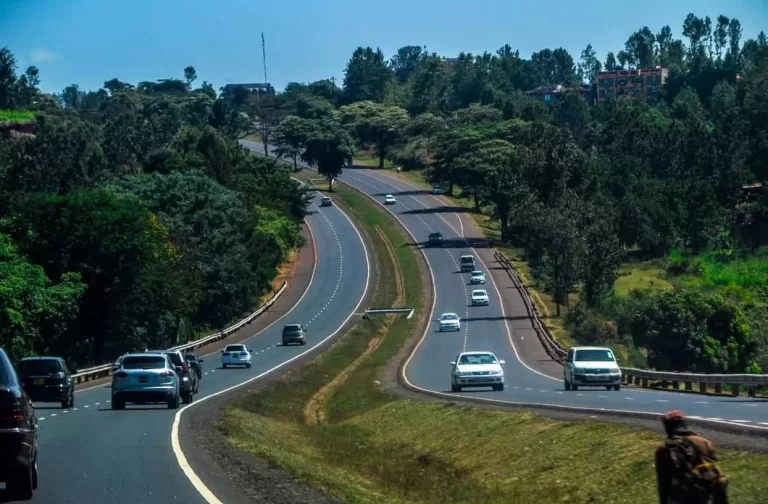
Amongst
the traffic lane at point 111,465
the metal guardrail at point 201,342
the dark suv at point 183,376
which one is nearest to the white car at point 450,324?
the metal guardrail at point 201,342

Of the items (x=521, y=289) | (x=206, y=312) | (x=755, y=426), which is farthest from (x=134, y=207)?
(x=755, y=426)

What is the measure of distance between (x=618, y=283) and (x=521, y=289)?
7.71 m

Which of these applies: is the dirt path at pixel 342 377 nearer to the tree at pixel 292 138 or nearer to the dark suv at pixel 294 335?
the dark suv at pixel 294 335

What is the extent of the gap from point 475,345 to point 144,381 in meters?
44.0

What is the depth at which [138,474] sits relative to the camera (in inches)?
742

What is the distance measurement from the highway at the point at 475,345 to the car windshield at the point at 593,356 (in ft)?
3.65

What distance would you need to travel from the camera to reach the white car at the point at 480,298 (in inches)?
3907

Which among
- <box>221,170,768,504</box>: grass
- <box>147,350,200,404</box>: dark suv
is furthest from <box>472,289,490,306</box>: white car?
<box>147,350,200,404</box>: dark suv

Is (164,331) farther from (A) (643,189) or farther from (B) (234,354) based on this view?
(A) (643,189)

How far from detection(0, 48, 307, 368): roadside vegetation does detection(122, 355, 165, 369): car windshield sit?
23.1m

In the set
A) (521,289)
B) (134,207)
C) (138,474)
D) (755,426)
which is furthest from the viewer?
(521,289)

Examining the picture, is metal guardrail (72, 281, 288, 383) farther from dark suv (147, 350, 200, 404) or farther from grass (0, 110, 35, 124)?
grass (0, 110, 35, 124)

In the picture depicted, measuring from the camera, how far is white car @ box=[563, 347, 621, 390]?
44.3 m

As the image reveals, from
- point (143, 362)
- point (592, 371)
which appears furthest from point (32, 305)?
point (592, 371)
